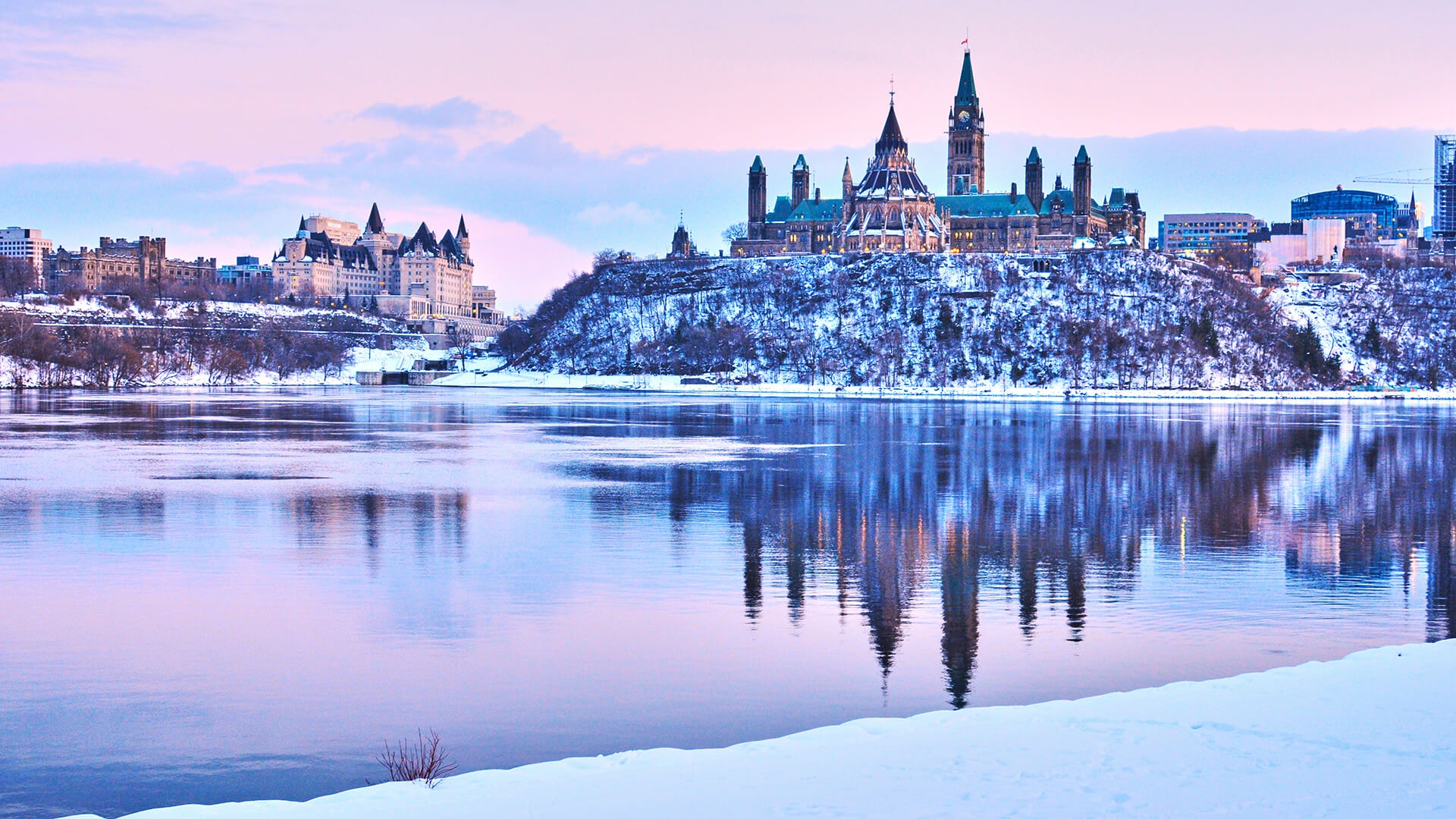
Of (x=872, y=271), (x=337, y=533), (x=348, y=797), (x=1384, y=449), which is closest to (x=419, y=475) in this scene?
(x=337, y=533)

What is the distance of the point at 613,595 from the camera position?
1920cm

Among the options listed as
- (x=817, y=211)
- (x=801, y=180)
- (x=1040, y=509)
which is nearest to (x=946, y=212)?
(x=817, y=211)

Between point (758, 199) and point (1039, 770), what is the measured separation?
18316 cm

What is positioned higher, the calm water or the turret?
the turret

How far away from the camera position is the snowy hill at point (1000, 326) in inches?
5340

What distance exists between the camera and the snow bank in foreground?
30.2 feet

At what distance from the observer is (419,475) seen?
37312 mm

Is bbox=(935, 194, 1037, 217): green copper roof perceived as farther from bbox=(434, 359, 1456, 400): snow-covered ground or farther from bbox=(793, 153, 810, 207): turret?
bbox=(434, 359, 1456, 400): snow-covered ground

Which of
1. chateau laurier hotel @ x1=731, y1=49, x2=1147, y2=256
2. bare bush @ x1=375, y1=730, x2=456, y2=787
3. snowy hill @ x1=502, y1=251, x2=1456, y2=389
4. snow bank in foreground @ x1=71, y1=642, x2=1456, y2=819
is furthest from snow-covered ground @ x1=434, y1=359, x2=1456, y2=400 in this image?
bare bush @ x1=375, y1=730, x2=456, y2=787

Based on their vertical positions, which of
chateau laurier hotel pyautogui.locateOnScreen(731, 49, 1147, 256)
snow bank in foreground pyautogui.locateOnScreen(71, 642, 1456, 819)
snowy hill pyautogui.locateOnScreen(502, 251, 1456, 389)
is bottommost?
snow bank in foreground pyautogui.locateOnScreen(71, 642, 1456, 819)

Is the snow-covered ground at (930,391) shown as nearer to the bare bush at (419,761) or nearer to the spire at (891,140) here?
the spire at (891,140)

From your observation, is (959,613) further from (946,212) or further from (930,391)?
(946,212)

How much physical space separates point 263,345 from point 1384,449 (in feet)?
478

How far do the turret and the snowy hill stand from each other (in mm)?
31330
